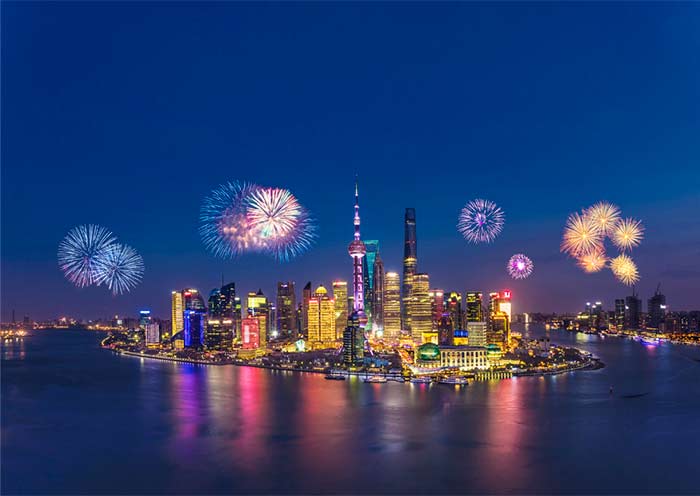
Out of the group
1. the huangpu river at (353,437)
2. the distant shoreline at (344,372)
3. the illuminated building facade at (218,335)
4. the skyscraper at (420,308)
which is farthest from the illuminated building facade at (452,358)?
the skyscraper at (420,308)

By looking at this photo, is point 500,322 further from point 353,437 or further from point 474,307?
point 353,437

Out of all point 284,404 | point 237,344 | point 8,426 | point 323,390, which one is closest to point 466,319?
point 237,344

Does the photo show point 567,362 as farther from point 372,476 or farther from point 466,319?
point 372,476

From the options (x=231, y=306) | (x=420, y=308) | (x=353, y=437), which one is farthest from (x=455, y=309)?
(x=353, y=437)

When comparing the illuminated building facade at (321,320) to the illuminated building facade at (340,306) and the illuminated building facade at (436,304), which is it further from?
the illuminated building facade at (436,304)

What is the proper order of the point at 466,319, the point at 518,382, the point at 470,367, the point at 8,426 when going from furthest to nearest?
the point at 466,319, the point at 470,367, the point at 518,382, the point at 8,426

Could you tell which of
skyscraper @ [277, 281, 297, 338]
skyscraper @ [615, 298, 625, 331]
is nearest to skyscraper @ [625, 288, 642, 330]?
skyscraper @ [615, 298, 625, 331]
